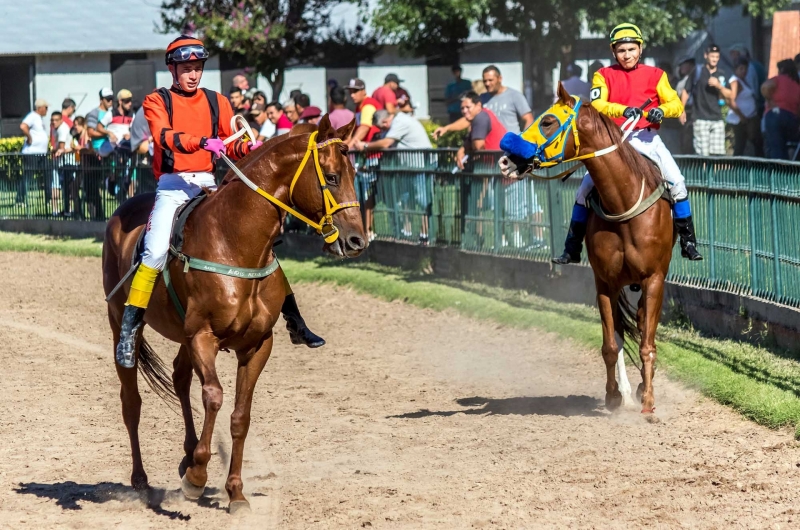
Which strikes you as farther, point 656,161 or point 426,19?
point 426,19

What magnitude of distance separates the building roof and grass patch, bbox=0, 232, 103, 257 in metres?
15.3

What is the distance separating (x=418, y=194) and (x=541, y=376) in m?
5.44

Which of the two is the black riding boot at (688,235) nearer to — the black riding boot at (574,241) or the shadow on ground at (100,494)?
the black riding boot at (574,241)

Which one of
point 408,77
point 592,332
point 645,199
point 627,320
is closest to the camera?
point 645,199

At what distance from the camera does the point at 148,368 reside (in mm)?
8016

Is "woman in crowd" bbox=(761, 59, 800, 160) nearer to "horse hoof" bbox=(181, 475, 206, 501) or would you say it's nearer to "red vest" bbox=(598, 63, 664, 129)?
"red vest" bbox=(598, 63, 664, 129)

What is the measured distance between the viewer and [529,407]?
9.44 m

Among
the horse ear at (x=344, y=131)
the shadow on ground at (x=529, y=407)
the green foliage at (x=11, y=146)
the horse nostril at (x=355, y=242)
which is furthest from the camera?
the green foliage at (x=11, y=146)

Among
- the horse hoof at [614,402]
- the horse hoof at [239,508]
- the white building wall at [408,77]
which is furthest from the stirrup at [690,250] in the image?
the white building wall at [408,77]

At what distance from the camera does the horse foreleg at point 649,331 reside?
8.84 m

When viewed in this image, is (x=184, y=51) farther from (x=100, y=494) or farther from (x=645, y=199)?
(x=645, y=199)

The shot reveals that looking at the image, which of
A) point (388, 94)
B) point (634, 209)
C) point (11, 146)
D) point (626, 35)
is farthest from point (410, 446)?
point (11, 146)

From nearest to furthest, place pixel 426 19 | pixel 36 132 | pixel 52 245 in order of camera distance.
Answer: pixel 52 245, pixel 36 132, pixel 426 19

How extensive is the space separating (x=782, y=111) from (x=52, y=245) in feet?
37.2
